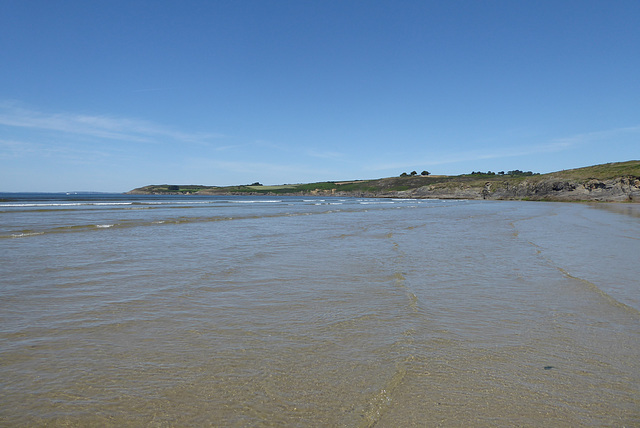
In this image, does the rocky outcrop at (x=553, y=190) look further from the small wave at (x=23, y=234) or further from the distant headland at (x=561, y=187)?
the small wave at (x=23, y=234)

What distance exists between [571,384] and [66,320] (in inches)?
252

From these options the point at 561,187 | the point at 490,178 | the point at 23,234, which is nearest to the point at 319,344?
the point at 23,234

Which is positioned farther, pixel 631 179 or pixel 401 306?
pixel 631 179

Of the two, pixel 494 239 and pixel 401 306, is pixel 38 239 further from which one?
pixel 494 239

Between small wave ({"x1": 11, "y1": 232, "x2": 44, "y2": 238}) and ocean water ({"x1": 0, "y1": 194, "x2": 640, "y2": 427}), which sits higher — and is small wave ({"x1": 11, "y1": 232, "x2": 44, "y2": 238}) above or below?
above

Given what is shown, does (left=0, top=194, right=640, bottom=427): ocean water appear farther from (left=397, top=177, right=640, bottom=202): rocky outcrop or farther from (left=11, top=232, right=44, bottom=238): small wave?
(left=397, top=177, right=640, bottom=202): rocky outcrop

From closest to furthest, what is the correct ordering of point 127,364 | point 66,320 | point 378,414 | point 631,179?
point 378,414 → point 127,364 → point 66,320 → point 631,179

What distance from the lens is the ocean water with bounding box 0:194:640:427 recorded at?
3217 millimetres

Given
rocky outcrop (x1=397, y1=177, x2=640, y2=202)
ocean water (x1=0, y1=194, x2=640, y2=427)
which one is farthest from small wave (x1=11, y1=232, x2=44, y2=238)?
rocky outcrop (x1=397, y1=177, x2=640, y2=202)

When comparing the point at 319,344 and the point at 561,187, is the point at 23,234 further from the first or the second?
the point at 561,187

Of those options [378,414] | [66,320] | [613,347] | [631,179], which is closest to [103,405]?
[378,414]

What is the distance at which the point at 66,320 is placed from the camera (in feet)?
17.9

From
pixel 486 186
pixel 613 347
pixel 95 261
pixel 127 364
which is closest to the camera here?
pixel 127 364

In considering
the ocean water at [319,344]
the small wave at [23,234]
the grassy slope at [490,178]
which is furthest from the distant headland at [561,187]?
the small wave at [23,234]
